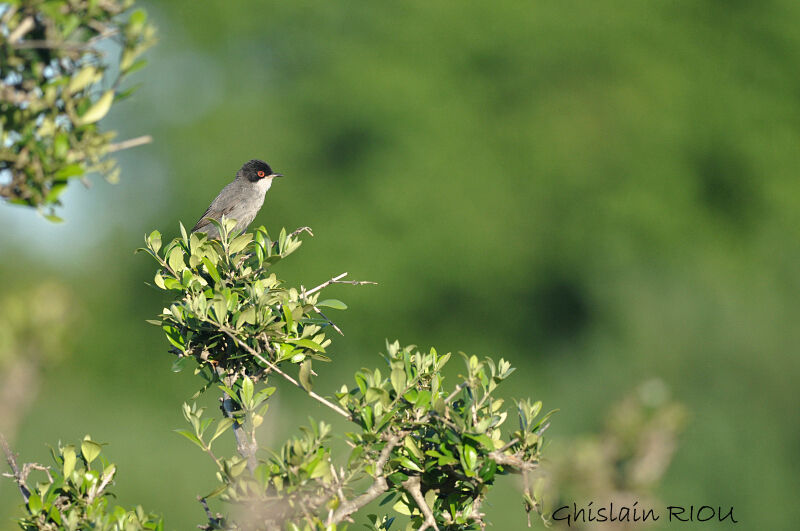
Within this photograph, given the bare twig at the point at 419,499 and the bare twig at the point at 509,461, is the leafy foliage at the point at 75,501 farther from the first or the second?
the bare twig at the point at 509,461

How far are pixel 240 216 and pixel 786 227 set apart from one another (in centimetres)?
1530

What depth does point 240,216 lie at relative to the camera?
8086 mm

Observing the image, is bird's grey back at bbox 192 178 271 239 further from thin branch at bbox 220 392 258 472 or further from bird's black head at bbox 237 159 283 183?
thin branch at bbox 220 392 258 472

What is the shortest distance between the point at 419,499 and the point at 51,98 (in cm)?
193

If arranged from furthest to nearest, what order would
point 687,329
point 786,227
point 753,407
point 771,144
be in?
point 771,144, point 786,227, point 687,329, point 753,407

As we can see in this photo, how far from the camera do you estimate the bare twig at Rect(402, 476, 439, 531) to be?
2958 mm

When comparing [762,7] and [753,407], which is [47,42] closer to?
[753,407]

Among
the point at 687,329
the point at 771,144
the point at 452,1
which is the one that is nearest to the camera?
the point at 687,329

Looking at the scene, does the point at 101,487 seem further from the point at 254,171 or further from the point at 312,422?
the point at 254,171

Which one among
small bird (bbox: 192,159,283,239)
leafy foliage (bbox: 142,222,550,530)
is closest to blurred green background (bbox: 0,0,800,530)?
small bird (bbox: 192,159,283,239)

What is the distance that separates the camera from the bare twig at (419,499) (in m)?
2.96

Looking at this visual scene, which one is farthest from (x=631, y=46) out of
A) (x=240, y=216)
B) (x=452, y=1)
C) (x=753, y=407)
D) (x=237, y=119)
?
(x=240, y=216)

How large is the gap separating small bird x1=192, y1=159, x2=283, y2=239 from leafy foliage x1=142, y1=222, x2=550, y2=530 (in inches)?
180

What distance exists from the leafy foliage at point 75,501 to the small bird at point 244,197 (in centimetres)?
495
